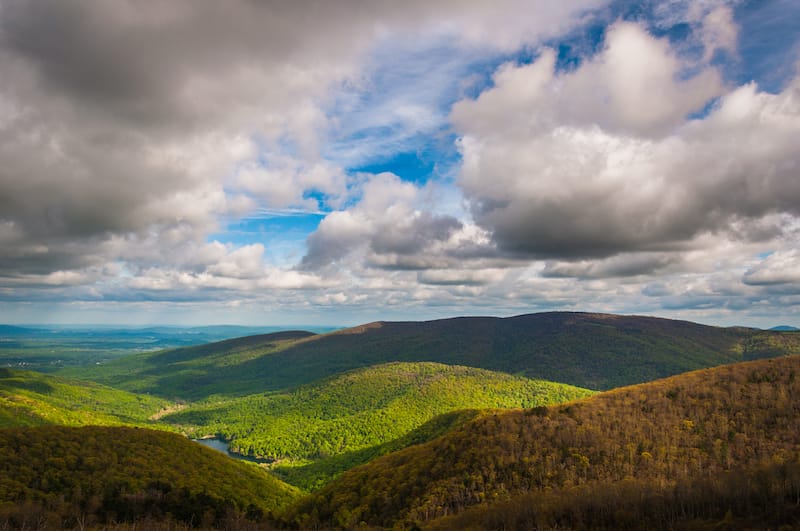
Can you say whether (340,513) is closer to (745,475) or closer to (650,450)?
(650,450)

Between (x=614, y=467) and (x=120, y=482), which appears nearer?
(x=614, y=467)

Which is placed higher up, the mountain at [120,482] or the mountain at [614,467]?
the mountain at [614,467]

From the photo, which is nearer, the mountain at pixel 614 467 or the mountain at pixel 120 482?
the mountain at pixel 614 467

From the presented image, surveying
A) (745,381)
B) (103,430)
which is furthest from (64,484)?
(745,381)

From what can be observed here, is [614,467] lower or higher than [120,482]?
higher

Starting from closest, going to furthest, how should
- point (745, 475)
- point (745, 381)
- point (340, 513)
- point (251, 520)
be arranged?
point (745, 475)
point (251, 520)
point (340, 513)
point (745, 381)
